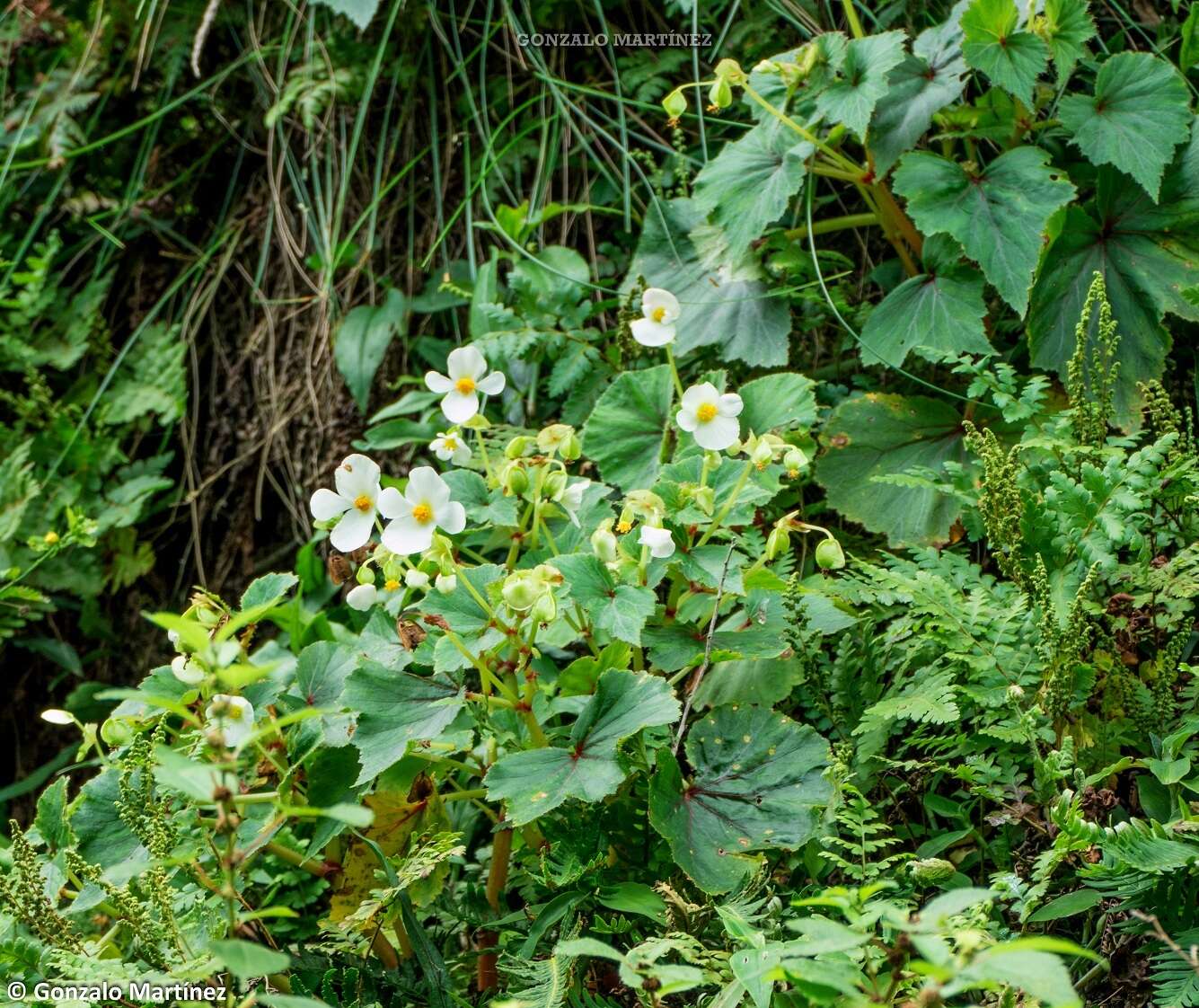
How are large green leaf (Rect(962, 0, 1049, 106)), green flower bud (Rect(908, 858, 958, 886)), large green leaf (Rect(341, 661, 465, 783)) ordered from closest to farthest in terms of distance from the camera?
green flower bud (Rect(908, 858, 958, 886)), large green leaf (Rect(341, 661, 465, 783)), large green leaf (Rect(962, 0, 1049, 106))

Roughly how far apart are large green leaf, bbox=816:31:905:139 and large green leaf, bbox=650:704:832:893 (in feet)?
2.81

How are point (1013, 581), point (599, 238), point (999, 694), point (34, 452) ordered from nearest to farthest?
point (999, 694)
point (1013, 581)
point (599, 238)
point (34, 452)

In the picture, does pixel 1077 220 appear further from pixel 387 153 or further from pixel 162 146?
pixel 162 146

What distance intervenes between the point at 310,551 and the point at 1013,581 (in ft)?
4.20

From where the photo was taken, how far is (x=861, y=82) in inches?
61.4

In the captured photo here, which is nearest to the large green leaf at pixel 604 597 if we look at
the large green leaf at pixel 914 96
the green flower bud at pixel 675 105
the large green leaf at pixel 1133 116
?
the green flower bud at pixel 675 105

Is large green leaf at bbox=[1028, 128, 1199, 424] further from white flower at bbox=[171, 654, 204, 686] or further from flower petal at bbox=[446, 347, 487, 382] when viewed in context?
white flower at bbox=[171, 654, 204, 686]

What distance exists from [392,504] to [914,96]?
3.42ft

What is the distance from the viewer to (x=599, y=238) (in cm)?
220

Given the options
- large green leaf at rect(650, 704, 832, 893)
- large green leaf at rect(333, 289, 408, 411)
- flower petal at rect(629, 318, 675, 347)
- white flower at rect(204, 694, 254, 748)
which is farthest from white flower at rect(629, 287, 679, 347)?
large green leaf at rect(333, 289, 408, 411)

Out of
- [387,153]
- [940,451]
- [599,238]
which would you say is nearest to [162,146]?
[387,153]

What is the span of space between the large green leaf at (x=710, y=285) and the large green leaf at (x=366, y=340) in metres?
0.57

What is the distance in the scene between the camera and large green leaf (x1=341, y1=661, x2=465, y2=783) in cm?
114

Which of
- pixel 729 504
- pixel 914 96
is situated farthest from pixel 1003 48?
pixel 729 504
